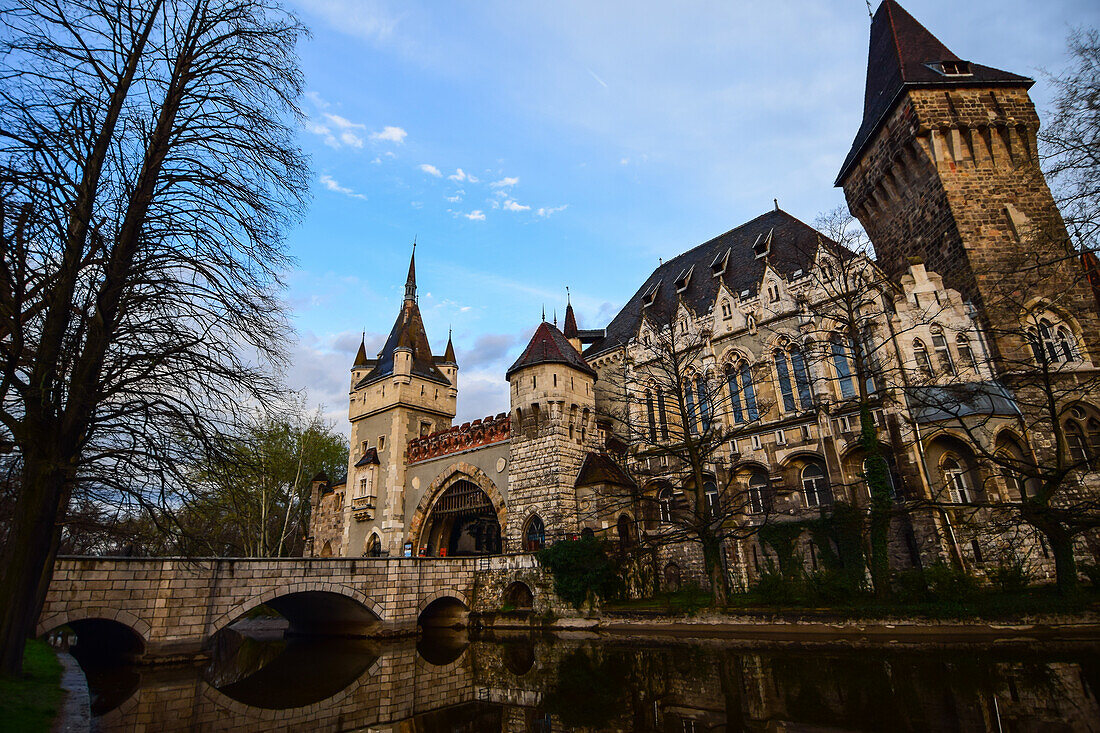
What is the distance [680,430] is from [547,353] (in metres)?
6.12

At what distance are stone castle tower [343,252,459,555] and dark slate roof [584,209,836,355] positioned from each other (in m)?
9.00

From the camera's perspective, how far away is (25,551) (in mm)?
6055

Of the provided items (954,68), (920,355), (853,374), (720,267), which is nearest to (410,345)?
(720,267)

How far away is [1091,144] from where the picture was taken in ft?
26.6

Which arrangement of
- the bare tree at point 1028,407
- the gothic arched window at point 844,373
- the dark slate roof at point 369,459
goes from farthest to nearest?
the dark slate roof at point 369,459 < the gothic arched window at point 844,373 < the bare tree at point 1028,407

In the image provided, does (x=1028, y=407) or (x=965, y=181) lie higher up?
(x=965, y=181)

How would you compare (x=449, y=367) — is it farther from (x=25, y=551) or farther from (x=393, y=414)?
(x=25, y=551)

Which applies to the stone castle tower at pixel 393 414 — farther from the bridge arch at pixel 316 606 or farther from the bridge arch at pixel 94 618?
the bridge arch at pixel 94 618

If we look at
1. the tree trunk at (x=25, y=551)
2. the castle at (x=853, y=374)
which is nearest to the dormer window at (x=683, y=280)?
the castle at (x=853, y=374)

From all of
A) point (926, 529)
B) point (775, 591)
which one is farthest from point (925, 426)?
point (775, 591)

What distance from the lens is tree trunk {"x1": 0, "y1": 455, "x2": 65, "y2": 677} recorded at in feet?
19.5

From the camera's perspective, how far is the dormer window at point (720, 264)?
80.4ft

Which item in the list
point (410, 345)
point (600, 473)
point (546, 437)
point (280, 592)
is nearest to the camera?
point (280, 592)

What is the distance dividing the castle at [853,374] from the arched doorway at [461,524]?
0.44ft
